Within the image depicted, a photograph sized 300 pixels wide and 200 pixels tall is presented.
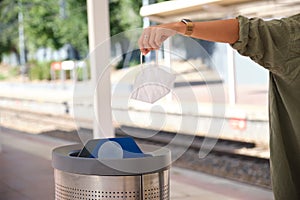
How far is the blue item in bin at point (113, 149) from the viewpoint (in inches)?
68.7

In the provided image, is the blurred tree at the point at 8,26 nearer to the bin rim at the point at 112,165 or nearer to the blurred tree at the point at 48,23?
the blurred tree at the point at 48,23

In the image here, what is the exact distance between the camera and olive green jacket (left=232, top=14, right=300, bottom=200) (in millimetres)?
1445

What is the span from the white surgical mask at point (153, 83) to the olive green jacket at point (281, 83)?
0.97 ft

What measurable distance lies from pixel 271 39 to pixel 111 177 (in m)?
0.72

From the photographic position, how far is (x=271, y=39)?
1.44 m

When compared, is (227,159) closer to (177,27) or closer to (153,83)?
(153,83)

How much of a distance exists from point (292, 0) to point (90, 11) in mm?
2336

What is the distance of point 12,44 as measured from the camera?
24172 millimetres

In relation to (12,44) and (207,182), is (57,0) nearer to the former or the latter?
(12,44)

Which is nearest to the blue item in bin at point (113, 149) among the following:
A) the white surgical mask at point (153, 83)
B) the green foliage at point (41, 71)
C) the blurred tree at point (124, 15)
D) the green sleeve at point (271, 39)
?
the white surgical mask at point (153, 83)

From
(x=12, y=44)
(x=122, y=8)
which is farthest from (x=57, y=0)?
(x=122, y=8)

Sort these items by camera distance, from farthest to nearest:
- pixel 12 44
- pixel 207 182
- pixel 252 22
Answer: pixel 12 44 < pixel 207 182 < pixel 252 22

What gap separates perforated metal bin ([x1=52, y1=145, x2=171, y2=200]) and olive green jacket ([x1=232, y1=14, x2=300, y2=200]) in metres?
0.40

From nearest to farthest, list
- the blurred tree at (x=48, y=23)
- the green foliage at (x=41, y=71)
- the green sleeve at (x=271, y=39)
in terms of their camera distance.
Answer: the green sleeve at (x=271, y=39)
the blurred tree at (x=48, y=23)
the green foliage at (x=41, y=71)
